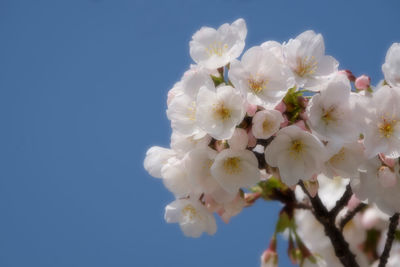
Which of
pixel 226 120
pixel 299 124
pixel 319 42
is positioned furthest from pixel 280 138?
pixel 319 42

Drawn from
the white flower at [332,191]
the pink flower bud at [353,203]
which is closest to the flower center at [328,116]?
the pink flower bud at [353,203]

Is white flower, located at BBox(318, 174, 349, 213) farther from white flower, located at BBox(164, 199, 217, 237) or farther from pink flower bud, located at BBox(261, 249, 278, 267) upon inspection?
white flower, located at BBox(164, 199, 217, 237)

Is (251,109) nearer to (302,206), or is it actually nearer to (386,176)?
(386,176)

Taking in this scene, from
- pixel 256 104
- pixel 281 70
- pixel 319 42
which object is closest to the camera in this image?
pixel 256 104

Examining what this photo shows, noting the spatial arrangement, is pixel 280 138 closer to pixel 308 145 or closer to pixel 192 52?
pixel 308 145

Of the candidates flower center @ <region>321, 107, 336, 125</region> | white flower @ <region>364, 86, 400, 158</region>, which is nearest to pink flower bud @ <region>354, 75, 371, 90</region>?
white flower @ <region>364, 86, 400, 158</region>

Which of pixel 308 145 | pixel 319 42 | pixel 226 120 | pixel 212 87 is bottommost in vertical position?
pixel 308 145
